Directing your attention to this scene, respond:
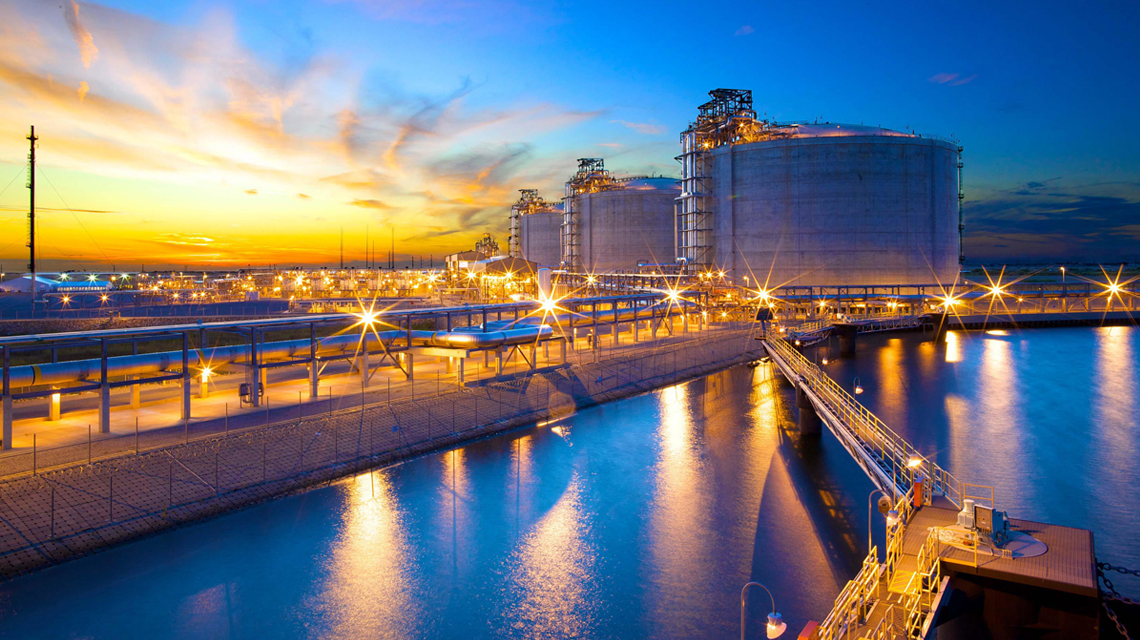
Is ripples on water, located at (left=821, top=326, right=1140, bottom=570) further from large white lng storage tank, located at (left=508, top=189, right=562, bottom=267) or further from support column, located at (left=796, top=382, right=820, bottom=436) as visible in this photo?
large white lng storage tank, located at (left=508, top=189, right=562, bottom=267)

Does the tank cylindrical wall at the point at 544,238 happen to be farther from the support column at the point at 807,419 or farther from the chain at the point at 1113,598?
the chain at the point at 1113,598

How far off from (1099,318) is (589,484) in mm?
98335

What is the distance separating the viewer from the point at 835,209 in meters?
74.3

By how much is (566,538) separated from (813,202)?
215ft

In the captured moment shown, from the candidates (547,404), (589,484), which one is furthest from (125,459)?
(547,404)

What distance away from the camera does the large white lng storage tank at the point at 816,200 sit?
74438 millimetres

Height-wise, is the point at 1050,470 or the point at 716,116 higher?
the point at 716,116

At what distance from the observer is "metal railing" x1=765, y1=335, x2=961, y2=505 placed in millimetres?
16156

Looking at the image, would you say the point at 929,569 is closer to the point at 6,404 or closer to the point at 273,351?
the point at 6,404

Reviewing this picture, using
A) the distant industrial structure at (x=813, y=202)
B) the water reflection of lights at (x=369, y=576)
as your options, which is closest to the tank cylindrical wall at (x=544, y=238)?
the distant industrial structure at (x=813, y=202)

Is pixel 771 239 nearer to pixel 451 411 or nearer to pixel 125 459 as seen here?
pixel 451 411

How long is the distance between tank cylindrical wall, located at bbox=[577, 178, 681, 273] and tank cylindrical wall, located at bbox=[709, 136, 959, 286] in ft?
82.2

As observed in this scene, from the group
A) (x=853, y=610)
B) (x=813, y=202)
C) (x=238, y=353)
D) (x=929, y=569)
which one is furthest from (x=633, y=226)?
(x=853, y=610)

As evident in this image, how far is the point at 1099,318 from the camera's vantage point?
89.4m
